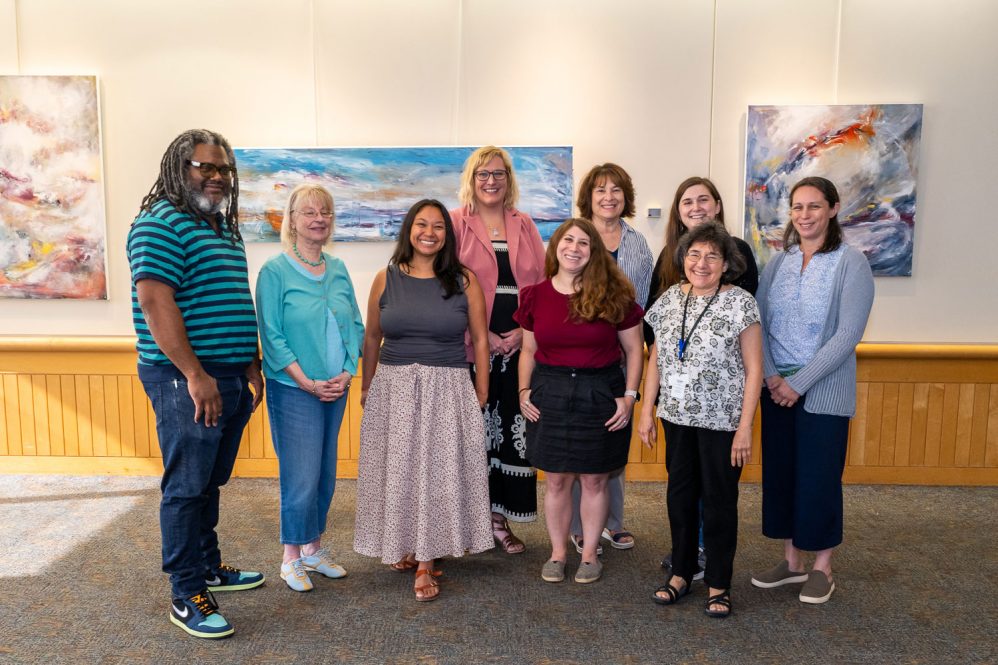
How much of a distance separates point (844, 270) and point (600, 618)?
1579 millimetres

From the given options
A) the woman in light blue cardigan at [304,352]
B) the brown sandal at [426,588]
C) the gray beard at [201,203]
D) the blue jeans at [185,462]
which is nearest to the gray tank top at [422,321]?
the woman in light blue cardigan at [304,352]

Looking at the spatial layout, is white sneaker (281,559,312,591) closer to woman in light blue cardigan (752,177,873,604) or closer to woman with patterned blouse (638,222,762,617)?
woman with patterned blouse (638,222,762,617)

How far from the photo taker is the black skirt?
2.94 meters

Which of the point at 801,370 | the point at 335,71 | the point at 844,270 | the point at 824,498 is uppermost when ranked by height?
the point at 335,71

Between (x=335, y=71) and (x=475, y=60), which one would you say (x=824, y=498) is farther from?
(x=335, y=71)

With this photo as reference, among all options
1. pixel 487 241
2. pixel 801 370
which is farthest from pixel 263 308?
pixel 801 370

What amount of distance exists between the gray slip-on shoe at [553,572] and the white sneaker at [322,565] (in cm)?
84

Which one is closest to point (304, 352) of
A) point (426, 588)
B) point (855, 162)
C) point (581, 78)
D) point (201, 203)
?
point (201, 203)

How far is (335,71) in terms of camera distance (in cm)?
458

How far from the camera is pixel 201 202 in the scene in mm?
2557

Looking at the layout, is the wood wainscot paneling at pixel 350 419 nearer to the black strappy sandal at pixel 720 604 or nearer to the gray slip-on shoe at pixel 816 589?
the gray slip-on shoe at pixel 816 589

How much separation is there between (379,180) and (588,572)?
266 cm

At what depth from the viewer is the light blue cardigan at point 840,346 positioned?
2777mm

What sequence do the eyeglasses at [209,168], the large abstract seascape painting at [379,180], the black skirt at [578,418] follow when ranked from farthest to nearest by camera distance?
the large abstract seascape painting at [379,180] < the black skirt at [578,418] < the eyeglasses at [209,168]
